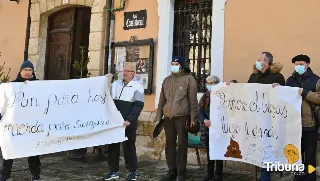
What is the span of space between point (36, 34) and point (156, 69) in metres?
3.86

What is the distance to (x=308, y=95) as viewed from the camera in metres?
4.41

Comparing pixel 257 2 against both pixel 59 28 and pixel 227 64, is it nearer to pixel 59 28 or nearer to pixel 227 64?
pixel 227 64

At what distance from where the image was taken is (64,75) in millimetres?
9406

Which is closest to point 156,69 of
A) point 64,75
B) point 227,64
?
point 227,64

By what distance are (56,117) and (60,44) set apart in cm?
500

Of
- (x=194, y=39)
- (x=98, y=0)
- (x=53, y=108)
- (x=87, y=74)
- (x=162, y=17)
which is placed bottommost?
(x=53, y=108)

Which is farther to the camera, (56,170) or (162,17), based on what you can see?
(162,17)

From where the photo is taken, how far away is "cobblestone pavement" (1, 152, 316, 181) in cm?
558

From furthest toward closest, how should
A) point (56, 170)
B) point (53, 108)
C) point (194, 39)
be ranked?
point (194, 39) → point (56, 170) → point (53, 108)

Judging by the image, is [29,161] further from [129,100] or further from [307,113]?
[307,113]

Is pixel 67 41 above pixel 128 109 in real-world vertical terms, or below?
above

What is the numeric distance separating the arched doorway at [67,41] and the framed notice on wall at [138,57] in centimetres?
136

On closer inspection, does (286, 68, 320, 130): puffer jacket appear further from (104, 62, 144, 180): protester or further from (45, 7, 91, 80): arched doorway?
(45, 7, 91, 80): arched doorway

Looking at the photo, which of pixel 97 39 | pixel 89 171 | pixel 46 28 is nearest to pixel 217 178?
pixel 89 171
